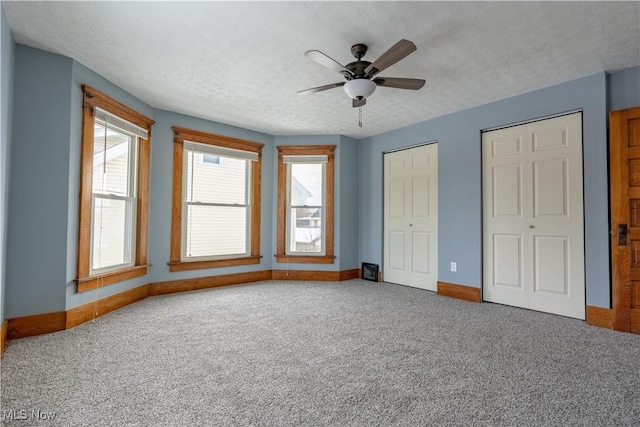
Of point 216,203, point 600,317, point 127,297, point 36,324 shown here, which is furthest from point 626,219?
point 36,324

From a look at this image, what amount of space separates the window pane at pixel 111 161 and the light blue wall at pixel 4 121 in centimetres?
74

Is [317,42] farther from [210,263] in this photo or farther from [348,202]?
[210,263]

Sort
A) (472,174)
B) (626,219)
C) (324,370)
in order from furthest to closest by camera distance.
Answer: (472,174)
(626,219)
(324,370)

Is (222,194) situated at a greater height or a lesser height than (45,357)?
greater

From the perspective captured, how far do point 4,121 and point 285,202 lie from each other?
11.3ft

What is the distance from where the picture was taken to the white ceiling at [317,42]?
2207mm

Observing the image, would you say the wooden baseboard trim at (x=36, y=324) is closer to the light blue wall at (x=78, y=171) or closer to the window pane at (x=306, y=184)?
the light blue wall at (x=78, y=171)

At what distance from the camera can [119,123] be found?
353cm

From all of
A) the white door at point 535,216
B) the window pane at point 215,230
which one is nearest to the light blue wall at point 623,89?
the white door at point 535,216

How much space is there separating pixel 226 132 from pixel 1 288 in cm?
317

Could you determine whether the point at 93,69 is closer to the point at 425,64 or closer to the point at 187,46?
the point at 187,46

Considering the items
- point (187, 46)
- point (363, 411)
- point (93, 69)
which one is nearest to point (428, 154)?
point (187, 46)

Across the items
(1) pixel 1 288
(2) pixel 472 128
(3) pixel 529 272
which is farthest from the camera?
(2) pixel 472 128

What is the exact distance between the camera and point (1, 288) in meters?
2.45
